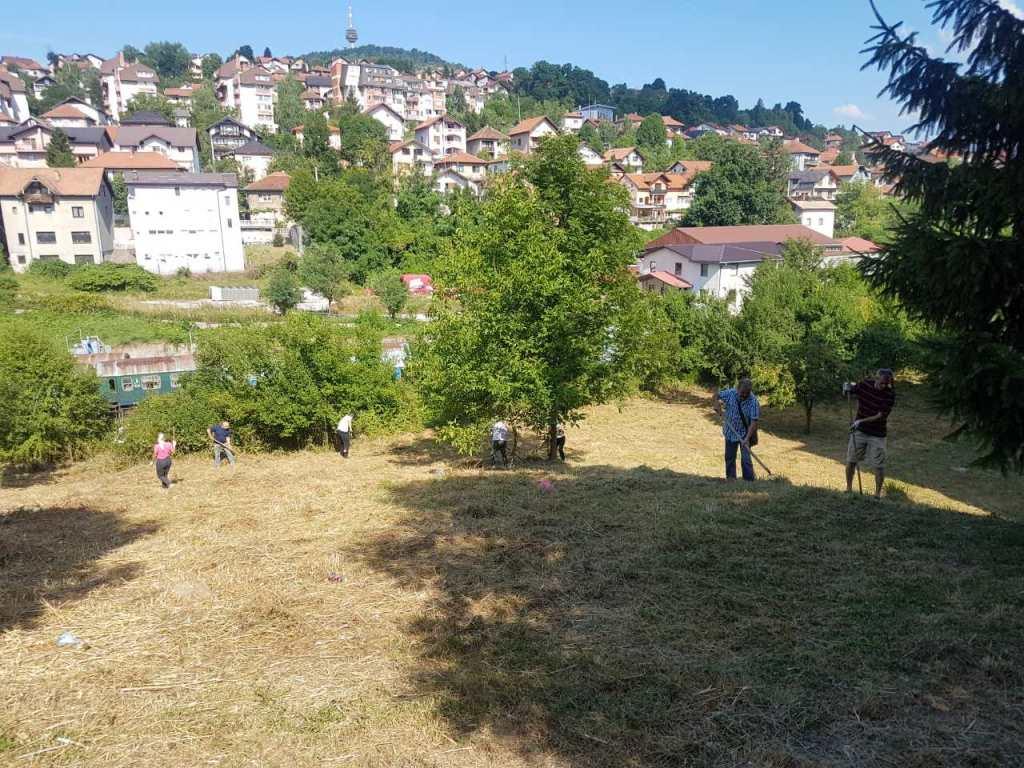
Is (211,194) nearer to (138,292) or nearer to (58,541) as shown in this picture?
(138,292)

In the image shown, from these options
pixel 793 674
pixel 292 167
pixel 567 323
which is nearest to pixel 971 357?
pixel 793 674

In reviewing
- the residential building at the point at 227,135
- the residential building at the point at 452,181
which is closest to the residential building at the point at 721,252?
the residential building at the point at 452,181

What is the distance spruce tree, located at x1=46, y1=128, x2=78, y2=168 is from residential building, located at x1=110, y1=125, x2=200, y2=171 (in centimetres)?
531

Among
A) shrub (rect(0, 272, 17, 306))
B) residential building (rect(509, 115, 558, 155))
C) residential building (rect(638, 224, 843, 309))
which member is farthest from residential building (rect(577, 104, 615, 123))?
shrub (rect(0, 272, 17, 306))

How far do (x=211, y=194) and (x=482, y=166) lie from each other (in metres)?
36.2

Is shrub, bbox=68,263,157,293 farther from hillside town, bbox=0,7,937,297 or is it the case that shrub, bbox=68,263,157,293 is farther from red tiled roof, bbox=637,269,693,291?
red tiled roof, bbox=637,269,693,291

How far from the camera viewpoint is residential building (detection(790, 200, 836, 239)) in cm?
6762

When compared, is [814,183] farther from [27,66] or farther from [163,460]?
[27,66]

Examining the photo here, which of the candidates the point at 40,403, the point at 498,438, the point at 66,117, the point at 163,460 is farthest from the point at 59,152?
the point at 498,438

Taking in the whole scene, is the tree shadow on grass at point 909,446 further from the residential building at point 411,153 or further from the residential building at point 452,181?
the residential building at point 411,153

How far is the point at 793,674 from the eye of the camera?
197 inches

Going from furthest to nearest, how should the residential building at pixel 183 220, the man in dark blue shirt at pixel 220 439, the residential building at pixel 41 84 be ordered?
the residential building at pixel 41 84 → the residential building at pixel 183 220 → the man in dark blue shirt at pixel 220 439

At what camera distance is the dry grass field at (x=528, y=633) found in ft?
14.7

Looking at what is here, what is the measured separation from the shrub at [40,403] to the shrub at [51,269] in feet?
106
